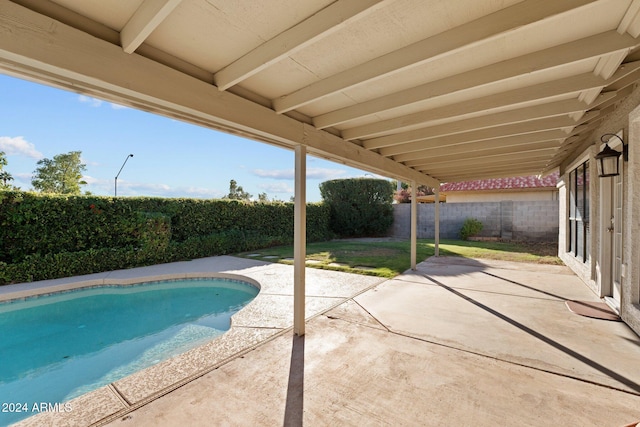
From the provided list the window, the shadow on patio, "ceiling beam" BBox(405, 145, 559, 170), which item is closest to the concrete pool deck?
the shadow on patio

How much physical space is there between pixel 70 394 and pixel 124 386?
44.5 inches

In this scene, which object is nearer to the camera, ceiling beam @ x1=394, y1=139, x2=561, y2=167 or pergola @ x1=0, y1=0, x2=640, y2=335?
pergola @ x1=0, y1=0, x2=640, y2=335

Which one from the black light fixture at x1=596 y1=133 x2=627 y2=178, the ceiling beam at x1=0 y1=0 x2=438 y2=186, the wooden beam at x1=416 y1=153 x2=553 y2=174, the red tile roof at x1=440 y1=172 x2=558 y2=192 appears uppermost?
the red tile roof at x1=440 y1=172 x2=558 y2=192

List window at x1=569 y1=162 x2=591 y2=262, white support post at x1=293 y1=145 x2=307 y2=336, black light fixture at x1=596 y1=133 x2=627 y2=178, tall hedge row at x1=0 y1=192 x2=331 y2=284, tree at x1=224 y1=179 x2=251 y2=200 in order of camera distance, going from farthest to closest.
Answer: tree at x1=224 y1=179 x2=251 y2=200 → tall hedge row at x1=0 y1=192 x2=331 y2=284 → window at x1=569 y1=162 x2=591 y2=262 → black light fixture at x1=596 y1=133 x2=627 y2=178 → white support post at x1=293 y1=145 x2=307 y2=336

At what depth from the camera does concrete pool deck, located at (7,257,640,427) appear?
2.20 m

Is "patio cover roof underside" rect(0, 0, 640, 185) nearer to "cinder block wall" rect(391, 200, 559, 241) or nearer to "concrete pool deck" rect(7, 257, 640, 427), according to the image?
"concrete pool deck" rect(7, 257, 640, 427)

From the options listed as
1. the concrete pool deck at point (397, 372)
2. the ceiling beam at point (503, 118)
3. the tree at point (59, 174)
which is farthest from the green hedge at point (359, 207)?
the tree at point (59, 174)

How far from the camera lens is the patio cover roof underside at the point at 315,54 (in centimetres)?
173

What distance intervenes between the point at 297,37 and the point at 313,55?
0.38m

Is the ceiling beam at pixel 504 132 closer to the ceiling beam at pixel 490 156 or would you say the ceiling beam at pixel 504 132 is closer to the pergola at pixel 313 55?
the pergola at pixel 313 55

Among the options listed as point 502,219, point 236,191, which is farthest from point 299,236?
point 236,191

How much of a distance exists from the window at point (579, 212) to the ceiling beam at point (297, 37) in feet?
21.5

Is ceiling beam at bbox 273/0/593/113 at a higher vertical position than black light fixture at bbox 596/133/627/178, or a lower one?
higher

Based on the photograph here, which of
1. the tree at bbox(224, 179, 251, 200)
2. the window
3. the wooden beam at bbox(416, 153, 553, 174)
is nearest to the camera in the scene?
the window
